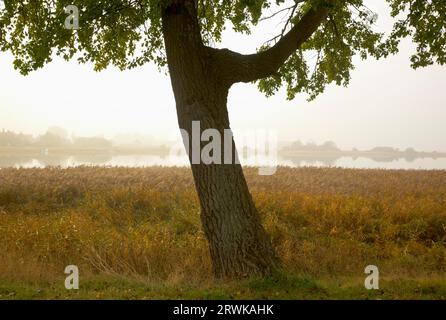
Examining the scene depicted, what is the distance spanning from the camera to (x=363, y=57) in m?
13.1

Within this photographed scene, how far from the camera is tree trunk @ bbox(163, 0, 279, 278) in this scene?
8.09m

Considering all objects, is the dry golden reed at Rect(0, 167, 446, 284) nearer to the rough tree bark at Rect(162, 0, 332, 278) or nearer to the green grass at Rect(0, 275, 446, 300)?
the green grass at Rect(0, 275, 446, 300)

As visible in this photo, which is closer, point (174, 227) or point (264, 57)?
point (264, 57)

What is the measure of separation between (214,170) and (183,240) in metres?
4.93

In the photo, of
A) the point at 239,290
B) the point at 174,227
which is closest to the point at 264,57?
the point at 239,290

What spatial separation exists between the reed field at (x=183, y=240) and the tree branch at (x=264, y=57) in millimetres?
4037

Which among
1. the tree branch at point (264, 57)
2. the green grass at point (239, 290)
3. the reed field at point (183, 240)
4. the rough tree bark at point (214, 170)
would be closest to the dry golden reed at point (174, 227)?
the reed field at point (183, 240)

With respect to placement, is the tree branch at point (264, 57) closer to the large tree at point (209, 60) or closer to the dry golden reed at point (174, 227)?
the large tree at point (209, 60)

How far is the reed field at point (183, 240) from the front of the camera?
7480mm

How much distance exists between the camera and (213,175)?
809 cm

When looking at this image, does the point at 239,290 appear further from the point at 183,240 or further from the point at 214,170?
the point at 183,240

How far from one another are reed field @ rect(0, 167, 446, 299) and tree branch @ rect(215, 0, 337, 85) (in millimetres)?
4037
